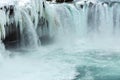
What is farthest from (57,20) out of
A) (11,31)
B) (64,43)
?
(11,31)

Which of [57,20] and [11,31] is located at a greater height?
[57,20]

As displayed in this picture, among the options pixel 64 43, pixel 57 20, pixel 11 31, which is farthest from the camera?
pixel 64 43

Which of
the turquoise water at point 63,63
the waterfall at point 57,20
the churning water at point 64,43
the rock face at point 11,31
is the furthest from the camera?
the waterfall at point 57,20

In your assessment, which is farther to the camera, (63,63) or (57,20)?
(57,20)

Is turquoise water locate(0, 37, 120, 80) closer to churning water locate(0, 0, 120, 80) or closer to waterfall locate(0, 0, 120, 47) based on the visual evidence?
churning water locate(0, 0, 120, 80)

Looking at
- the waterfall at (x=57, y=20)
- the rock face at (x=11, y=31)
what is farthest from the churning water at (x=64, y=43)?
the rock face at (x=11, y=31)

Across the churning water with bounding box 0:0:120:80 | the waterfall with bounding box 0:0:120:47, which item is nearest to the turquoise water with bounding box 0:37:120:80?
the churning water with bounding box 0:0:120:80

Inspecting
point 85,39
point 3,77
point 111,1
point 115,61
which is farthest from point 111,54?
point 3,77

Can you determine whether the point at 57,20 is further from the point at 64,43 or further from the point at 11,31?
the point at 11,31

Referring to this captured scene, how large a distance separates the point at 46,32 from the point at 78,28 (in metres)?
1.88

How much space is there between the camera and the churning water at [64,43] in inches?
567

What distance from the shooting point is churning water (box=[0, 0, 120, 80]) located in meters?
14.4

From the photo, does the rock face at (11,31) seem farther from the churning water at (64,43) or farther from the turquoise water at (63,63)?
the turquoise water at (63,63)

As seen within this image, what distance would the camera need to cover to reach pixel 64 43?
18734mm
